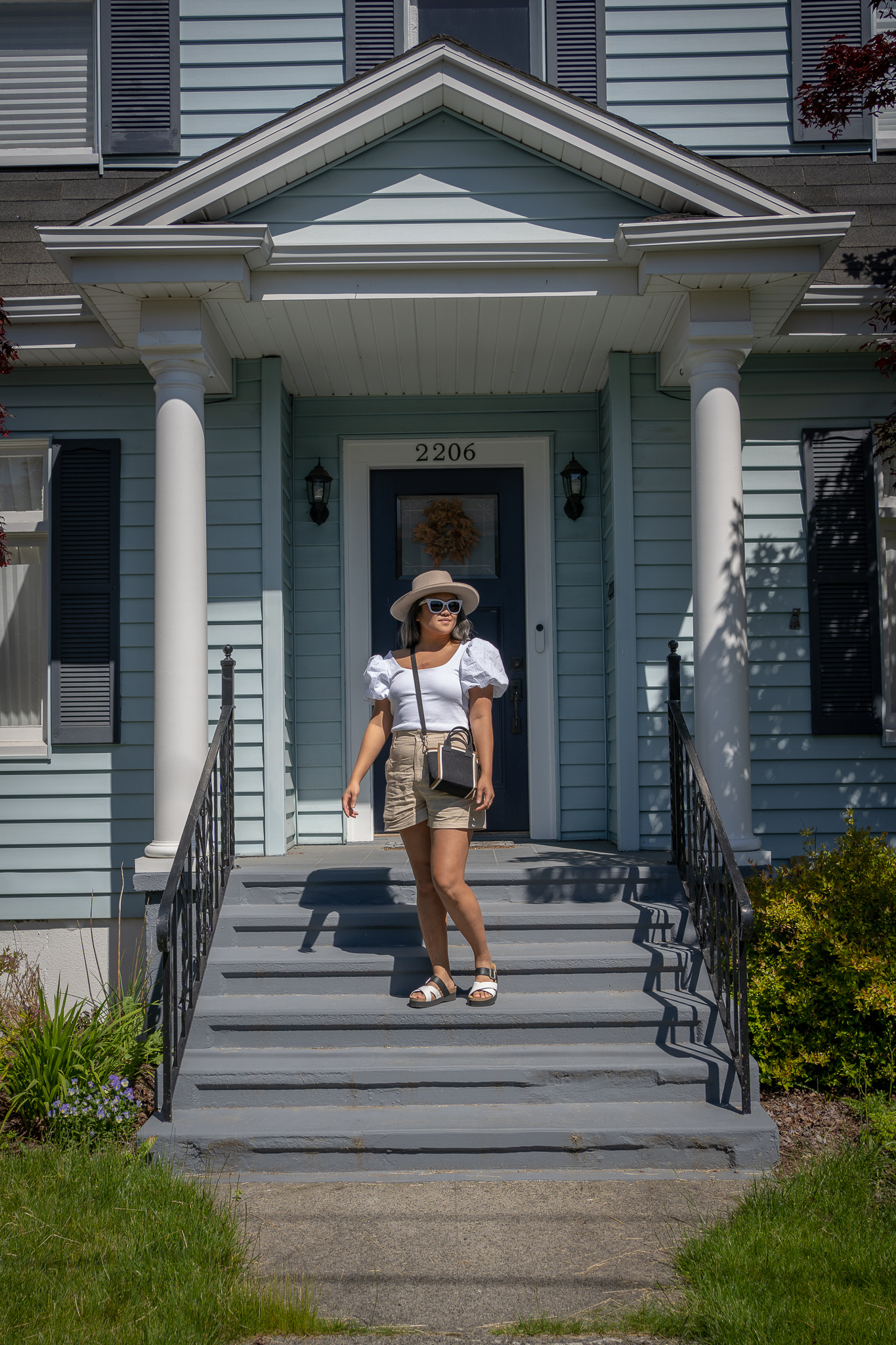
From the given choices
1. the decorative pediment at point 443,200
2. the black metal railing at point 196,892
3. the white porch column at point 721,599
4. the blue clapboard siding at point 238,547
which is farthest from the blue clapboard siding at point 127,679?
the white porch column at point 721,599

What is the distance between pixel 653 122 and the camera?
6.24m

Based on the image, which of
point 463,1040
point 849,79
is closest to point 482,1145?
point 463,1040

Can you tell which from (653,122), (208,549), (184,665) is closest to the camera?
(184,665)

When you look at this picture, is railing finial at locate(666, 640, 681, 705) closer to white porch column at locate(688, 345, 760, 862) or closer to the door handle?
white porch column at locate(688, 345, 760, 862)

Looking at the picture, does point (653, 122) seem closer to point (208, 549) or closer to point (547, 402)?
point (547, 402)

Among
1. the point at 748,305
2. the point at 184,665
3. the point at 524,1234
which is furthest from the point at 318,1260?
the point at 748,305

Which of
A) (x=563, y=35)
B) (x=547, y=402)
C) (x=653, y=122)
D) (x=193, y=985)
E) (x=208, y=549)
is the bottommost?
(x=193, y=985)

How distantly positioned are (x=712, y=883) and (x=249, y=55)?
5.35 meters

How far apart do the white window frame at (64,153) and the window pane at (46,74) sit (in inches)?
1.0

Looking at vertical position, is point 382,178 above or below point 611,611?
above

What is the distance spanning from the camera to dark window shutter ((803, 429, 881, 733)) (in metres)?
5.82

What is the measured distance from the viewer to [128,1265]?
2.73m

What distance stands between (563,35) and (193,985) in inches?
220

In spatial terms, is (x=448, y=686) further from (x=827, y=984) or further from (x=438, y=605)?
(x=827, y=984)
